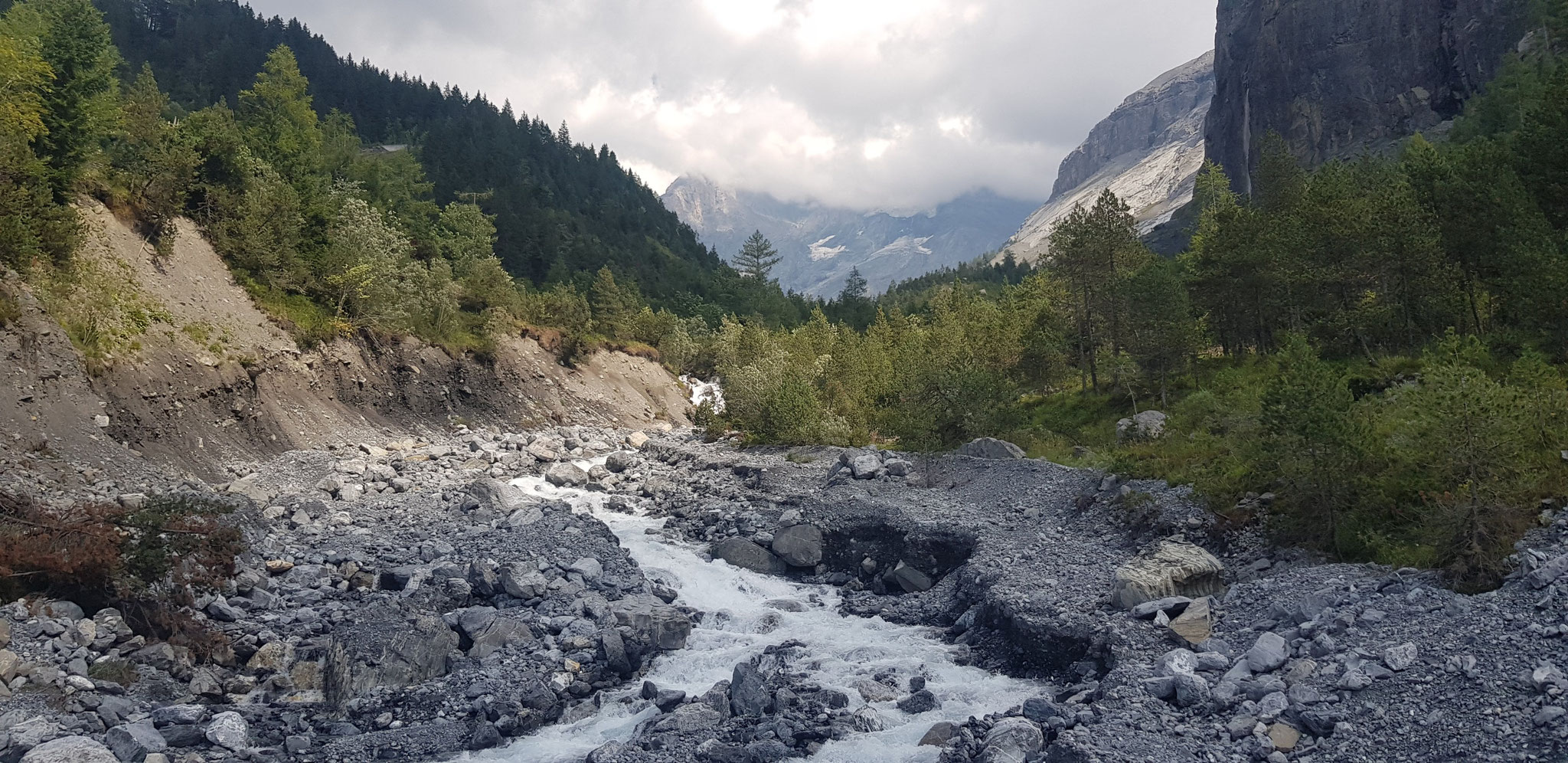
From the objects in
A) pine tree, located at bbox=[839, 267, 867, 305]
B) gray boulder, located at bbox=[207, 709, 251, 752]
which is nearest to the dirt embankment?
gray boulder, located at bbox=[207, 709, 251, 752]

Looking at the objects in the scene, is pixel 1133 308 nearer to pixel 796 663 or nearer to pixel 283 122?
pixel 796 663

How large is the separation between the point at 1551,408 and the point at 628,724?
19.7 meters

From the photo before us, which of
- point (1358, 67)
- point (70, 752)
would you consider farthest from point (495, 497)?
point (1358, 67)

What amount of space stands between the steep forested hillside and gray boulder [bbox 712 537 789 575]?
272ft

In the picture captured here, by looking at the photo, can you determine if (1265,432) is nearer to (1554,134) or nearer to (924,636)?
(924,636)

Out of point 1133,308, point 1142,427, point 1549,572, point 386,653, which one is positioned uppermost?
point 1133,308

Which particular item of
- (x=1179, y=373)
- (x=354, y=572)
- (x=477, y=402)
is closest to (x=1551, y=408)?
(x=354, y=572)

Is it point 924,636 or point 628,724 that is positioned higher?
point 628,724

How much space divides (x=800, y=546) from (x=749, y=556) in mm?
1766

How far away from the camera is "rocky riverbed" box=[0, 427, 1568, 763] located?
38.2 feet

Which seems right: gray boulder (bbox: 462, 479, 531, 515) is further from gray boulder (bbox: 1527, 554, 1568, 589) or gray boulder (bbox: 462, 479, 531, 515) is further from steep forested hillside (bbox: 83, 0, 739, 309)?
steep forested hillside (bbox: 83, 0, 739, 309)

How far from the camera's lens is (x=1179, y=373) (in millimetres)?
47469

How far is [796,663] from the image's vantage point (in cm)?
1772

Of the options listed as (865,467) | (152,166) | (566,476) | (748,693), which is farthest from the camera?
(566,476)
